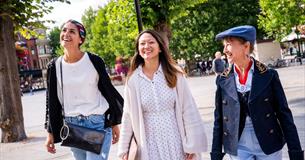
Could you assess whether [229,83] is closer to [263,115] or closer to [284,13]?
[263,115]

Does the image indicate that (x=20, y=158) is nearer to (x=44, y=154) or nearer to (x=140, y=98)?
(x=44, y=154)

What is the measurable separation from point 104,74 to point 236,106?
1.46m

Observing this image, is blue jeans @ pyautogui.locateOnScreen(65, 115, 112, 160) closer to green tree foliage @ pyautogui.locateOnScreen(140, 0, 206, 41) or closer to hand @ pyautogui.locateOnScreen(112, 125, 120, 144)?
hand @ pyautogui.locateOnScreen(112, 125, 120, 144)

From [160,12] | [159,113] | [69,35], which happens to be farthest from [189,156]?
[160,12]

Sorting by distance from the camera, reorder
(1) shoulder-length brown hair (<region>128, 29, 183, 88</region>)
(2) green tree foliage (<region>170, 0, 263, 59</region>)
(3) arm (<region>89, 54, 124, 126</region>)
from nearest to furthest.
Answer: (1) shoulder-length brown hair (<region>128, 29, 183, 88</region>) → (3) arm (<region>89, 54, 124, 126</region>) → (2) green tree foliage (<region>170, 0, 263, 59</region>)

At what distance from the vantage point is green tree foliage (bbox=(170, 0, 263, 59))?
4053 cm

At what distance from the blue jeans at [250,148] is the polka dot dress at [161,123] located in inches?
17.9

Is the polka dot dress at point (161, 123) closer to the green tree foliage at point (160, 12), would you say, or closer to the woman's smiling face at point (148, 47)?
the woman's smiling face at point (148, 47)

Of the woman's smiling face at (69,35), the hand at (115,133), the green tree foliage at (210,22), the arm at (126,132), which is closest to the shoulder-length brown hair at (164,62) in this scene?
the arm at (126,132)

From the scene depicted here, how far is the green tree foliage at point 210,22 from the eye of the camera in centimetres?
4053

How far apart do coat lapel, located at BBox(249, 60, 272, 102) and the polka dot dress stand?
615 millimetres

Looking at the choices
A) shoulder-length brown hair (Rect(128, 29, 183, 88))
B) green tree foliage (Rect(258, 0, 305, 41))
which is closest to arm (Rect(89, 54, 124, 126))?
shoulder-length brown hair (Rect(128, 29, 183, 88))

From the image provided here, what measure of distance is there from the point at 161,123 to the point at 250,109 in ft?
2.21

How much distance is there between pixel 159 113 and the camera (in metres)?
3.51
